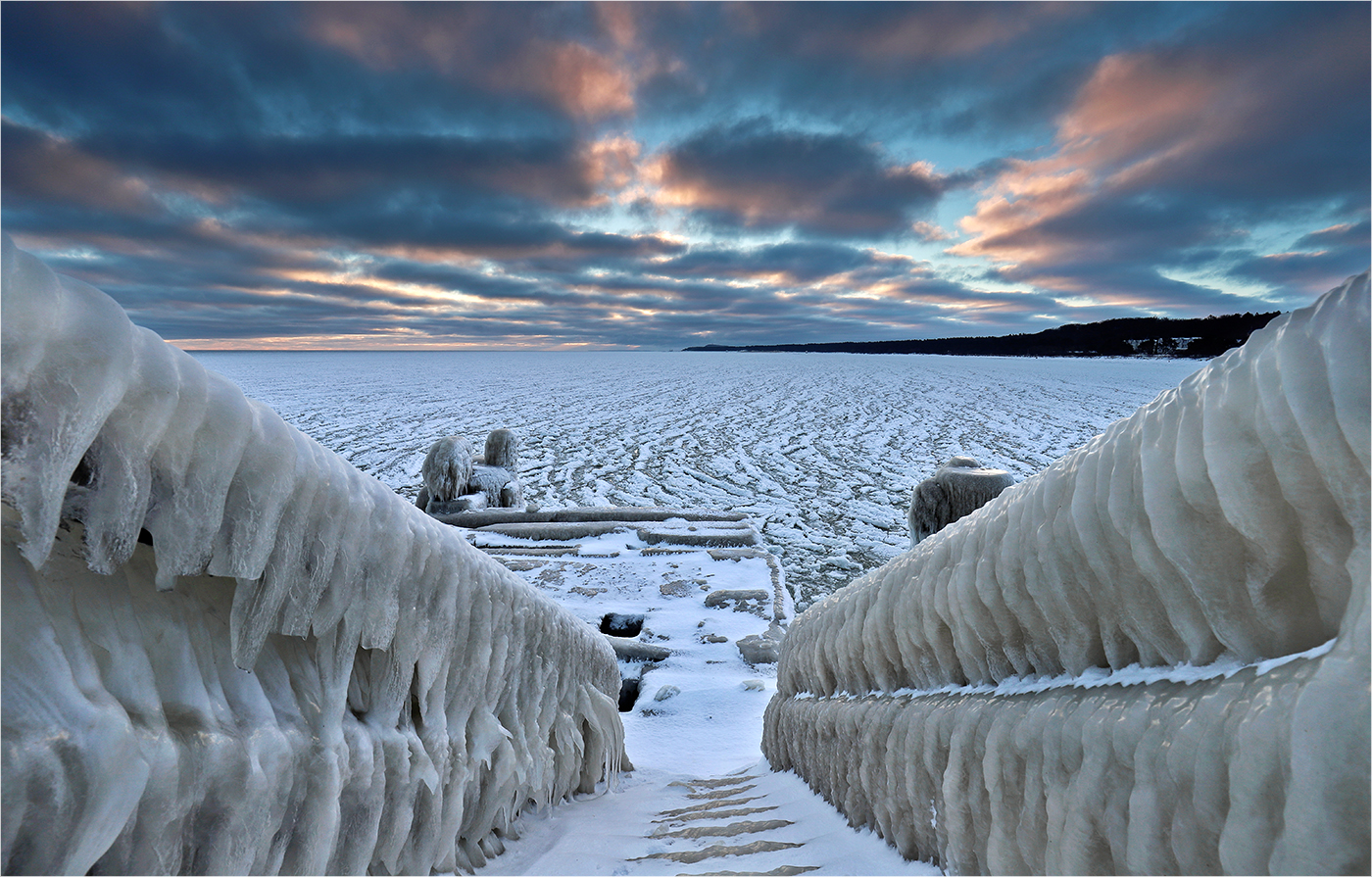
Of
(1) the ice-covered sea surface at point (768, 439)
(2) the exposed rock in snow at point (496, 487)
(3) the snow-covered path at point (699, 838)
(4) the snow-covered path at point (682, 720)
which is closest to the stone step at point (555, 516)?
(4) the snow-covered path at point (682, 720)

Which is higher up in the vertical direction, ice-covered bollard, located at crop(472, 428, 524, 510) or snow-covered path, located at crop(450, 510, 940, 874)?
ice-covered bollard, located at crop(472, 428, 524, 510)

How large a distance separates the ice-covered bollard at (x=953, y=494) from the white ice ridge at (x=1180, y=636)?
2.50 meters

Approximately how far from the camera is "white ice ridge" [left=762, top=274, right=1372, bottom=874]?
1.97ft

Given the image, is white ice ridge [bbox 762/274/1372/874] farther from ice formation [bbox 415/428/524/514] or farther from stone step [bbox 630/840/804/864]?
ice formation [bbox 415/428/524/514]

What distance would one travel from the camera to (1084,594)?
0.93m

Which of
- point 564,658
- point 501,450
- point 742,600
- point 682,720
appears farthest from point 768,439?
point 564,658

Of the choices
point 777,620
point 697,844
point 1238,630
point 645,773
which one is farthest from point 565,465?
point 1238,630

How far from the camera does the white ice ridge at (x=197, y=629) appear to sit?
2.15 ft

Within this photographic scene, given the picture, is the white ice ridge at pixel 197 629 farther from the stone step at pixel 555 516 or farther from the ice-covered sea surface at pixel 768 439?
the stone step at pixel 555 516

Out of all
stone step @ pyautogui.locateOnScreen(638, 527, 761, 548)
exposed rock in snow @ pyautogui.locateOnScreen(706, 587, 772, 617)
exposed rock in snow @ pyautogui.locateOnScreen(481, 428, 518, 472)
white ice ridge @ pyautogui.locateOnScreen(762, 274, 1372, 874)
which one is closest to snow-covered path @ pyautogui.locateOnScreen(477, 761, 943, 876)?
white ice ridge @ pyautogui.locateOnScreen(762, 274, 1372, 874)

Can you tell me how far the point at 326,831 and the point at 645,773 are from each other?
1740mm

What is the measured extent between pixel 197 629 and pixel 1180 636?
1422 mm

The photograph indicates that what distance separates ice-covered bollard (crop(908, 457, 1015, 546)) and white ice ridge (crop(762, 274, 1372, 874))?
2499 mm

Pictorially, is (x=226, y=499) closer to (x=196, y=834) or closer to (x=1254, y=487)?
(x=196, y=834)
